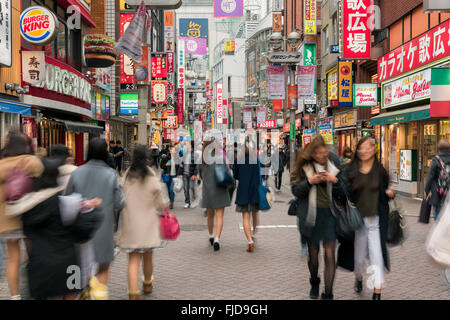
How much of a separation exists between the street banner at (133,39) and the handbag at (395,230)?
11176 mm

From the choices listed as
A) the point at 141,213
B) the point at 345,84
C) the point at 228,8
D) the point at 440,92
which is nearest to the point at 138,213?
the point at 141,213

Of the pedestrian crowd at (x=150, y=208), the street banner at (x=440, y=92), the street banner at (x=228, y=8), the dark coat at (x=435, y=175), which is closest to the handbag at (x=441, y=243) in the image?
the pedestrian crowd at (x=150, y=208)

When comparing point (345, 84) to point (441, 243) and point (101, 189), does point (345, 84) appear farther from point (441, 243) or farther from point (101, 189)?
point (441, 243)

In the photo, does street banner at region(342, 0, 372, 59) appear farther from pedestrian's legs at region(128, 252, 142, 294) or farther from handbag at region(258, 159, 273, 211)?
pedestrian's legs at region(128, 252, 142, 294)

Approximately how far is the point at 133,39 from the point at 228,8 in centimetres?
1184

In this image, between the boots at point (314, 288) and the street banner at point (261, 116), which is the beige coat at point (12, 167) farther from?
the street banner at point (261, 116)

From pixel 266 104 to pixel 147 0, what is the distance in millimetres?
60286

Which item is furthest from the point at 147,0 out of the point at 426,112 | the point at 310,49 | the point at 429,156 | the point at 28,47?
the point at 310,49

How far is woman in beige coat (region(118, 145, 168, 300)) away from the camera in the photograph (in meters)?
5.58

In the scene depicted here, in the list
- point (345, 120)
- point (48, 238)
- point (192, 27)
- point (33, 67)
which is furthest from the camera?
point (192, 27)

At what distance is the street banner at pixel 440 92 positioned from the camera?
12.8 metres

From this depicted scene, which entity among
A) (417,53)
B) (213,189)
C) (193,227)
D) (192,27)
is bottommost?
(193,227)

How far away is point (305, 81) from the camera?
2273cm

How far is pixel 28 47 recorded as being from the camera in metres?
17.5
